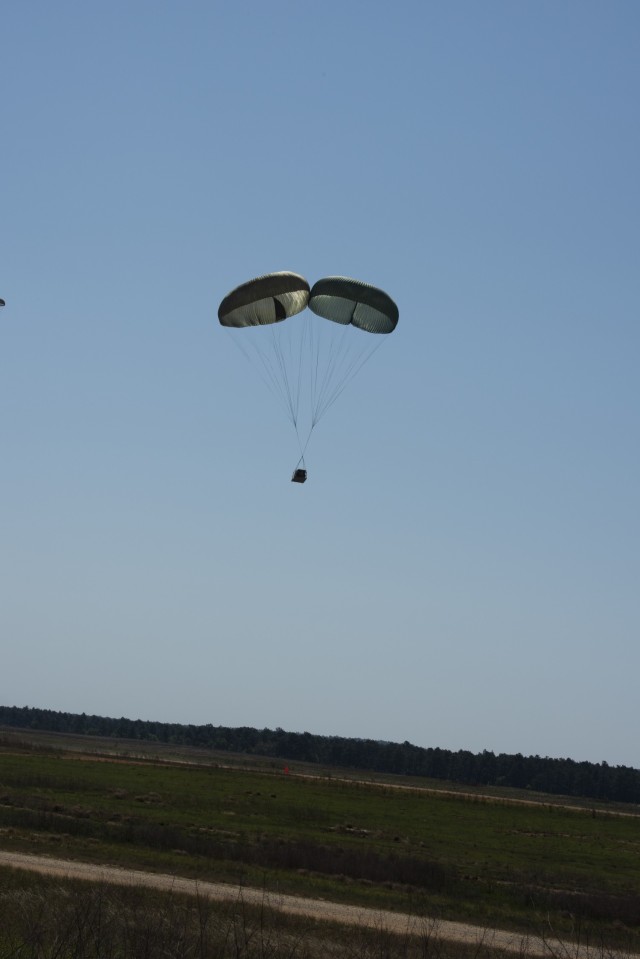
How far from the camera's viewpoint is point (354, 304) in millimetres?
34312

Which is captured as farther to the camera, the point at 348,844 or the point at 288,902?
the point at 348,844

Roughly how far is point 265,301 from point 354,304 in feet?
10.2

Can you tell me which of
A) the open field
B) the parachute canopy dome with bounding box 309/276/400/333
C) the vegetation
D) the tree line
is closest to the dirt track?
the vegetation

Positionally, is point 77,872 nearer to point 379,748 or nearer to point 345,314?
point 345,314

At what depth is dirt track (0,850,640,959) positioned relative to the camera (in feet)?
81.3

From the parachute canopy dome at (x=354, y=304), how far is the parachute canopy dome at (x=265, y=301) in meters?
0.59

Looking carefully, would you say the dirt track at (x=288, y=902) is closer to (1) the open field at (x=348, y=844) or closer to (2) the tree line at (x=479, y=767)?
(1) the open field at (x=348, y=844)

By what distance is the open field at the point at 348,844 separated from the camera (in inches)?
1227

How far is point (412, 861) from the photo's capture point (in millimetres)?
37688

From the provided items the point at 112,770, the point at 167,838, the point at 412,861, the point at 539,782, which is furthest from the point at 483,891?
the point at 539,782

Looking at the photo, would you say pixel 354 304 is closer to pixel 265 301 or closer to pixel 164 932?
pixel 265 301

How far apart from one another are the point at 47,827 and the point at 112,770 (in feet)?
A: 115

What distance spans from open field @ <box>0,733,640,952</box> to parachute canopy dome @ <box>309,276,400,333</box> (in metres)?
18.4

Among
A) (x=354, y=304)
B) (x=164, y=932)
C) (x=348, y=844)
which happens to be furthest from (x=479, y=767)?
(x=164, y=932)
